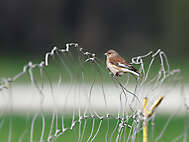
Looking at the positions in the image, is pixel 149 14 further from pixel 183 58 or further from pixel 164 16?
pixel 183 58

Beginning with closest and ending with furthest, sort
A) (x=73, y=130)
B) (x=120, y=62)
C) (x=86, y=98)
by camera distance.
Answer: (x=86, y=98) < (x=120, y=62) < (x=73, y=130)

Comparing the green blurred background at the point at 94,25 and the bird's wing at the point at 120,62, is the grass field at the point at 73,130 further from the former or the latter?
the green blurred background at the point at 94,25

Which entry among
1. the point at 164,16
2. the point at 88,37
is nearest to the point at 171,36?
the point at 164,16

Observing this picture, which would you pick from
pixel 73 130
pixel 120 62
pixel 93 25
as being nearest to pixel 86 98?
pixel 120 62

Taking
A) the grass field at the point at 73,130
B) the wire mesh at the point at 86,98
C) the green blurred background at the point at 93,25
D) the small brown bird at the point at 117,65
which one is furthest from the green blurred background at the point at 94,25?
the small brown bird at the point at 117,65

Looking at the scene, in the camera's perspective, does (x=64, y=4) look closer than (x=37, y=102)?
No

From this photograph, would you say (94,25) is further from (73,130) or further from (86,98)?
(86,98)

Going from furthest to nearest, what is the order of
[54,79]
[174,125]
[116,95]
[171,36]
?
[171,36] < [54,79] < [116,95] < [174,125]

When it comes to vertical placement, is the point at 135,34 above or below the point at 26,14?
below

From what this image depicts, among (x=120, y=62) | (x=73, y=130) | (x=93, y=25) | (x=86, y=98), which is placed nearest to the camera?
(x=86, y=98)

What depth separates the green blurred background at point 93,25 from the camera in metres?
30.9

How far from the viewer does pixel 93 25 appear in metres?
32.0

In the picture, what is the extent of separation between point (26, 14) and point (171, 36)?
868 cm

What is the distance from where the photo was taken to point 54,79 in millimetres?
19234
